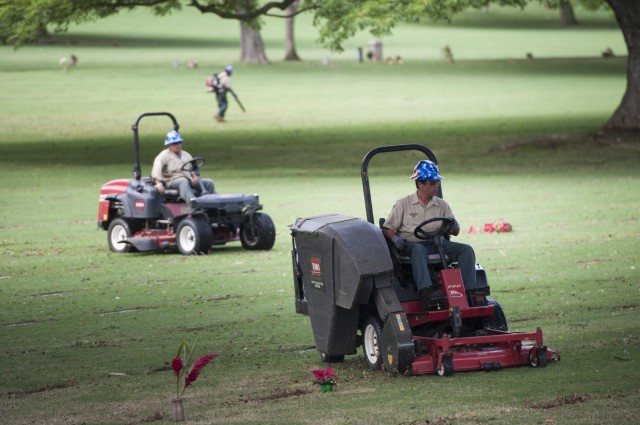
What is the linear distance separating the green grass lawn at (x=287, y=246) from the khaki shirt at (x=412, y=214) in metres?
1.23

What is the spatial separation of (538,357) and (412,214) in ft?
5.51

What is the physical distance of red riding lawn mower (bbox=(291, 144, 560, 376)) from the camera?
10367 millimetres

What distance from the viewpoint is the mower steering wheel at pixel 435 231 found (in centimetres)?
1096

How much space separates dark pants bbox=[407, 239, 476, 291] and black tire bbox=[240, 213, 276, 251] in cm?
852

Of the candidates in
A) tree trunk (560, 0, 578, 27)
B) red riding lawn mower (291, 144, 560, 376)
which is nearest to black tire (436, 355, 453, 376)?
red riding lawn mower (291, 144, 560, 376)

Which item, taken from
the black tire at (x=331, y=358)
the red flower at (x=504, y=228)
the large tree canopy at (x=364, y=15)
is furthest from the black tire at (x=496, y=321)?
the large tree canopy at (x=364, y=15)

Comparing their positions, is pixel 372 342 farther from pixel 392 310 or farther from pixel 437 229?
pixel 437 229

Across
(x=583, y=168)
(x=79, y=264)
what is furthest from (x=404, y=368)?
(x=583, y=168)

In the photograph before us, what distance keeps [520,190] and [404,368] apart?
1679 cm

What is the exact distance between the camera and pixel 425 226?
11.3 m

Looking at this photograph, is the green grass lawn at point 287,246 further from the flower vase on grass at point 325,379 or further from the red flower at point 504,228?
the red flower at point 504,228

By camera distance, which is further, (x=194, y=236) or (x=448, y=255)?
(x=194, y=236)

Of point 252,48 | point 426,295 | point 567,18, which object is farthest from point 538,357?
point 567,18

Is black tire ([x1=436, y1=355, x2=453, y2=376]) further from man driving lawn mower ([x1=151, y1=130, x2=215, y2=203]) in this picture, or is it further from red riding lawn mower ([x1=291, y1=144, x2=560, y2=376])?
man driving lawn mower ([x1=151, y1=130, x2=215, y2=203])
